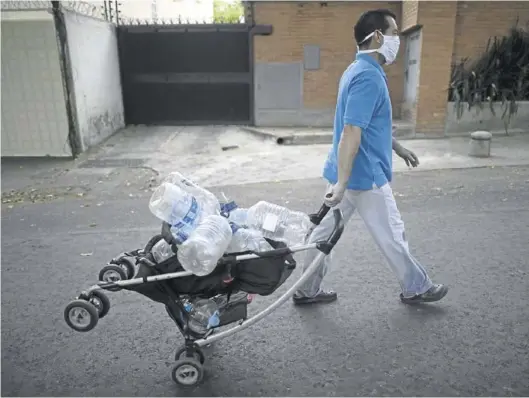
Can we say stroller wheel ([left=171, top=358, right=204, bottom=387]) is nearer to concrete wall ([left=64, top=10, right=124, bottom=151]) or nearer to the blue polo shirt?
the blue polo shirt

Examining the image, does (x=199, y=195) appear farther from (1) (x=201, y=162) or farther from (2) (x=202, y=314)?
(1) (x=201, y=162)

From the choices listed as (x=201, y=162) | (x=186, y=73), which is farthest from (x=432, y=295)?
(x=186, y=73)

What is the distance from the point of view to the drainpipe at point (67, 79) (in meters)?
8.25

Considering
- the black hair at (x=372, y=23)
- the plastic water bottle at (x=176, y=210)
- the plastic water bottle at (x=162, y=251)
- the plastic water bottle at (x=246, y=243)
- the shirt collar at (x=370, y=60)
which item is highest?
the black hair at (x=372, y=23)

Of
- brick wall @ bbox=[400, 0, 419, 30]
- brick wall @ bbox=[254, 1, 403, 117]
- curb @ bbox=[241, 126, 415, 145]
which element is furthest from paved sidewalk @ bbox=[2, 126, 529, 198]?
brick wall @ bbox=[400, 0, 419, 30]

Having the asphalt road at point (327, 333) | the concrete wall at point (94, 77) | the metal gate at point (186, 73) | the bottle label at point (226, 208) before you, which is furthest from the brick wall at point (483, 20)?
the bottle label at point (226, 208)

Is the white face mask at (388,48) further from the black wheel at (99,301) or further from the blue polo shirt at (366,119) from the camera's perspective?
the black wheel at (99,301)

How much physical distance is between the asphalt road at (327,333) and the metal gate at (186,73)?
761 cm

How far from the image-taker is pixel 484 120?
33.0ft

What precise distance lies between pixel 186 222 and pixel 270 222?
469mm

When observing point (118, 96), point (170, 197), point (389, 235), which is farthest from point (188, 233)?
point (118, 96)

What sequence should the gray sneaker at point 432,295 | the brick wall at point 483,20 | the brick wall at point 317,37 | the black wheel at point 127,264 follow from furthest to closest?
the brick wall at point 317,37 → the brick wall at point 483,20 → the gray sneaker at point 432,295 → the black wheel at point 127,264

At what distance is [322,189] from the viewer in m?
6.46

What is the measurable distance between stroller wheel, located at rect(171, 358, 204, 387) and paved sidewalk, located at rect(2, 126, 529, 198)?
4.54 metres
